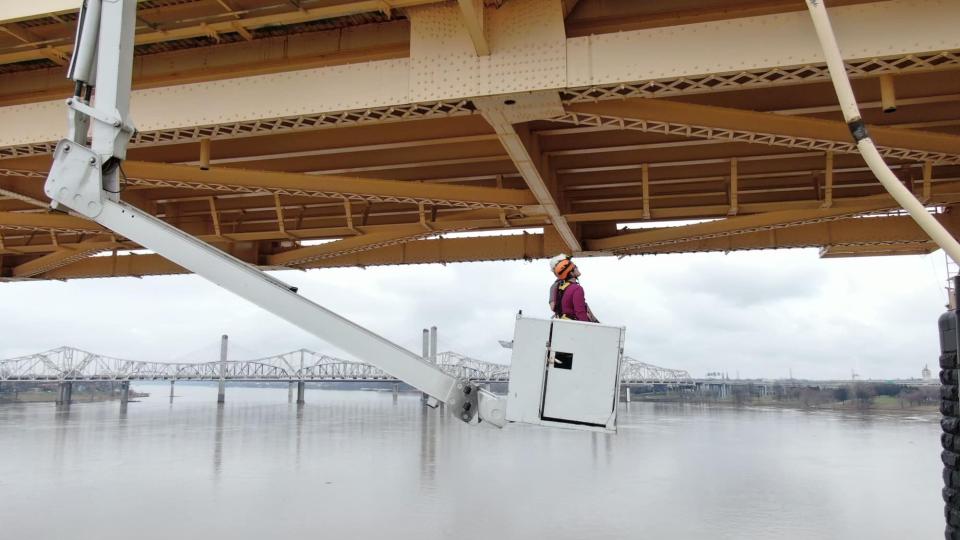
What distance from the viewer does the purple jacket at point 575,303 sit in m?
6.15

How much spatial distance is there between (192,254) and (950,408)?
743 centimetres

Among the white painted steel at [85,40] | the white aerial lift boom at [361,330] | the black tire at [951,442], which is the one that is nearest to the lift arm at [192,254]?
the white aerial lift boom at [361,330]

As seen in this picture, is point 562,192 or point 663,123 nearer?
point 663,123

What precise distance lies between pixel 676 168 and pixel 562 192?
2.90 m

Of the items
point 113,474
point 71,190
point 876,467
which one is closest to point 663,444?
point 876,467

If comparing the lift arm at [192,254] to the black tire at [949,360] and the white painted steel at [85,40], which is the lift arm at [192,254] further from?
the black tire at [949,360]

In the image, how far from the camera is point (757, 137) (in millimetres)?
10094

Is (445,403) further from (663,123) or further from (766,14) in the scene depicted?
(766,14)

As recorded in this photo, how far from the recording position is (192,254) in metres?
5.50

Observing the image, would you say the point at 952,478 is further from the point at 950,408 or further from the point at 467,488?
the point at 467,488

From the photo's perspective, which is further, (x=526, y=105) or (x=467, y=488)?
(x=467, y=488)

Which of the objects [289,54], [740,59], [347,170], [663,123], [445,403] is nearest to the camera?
[445,403]

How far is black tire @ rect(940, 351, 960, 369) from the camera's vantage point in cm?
639

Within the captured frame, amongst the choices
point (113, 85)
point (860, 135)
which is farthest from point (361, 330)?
point (860, 135)
